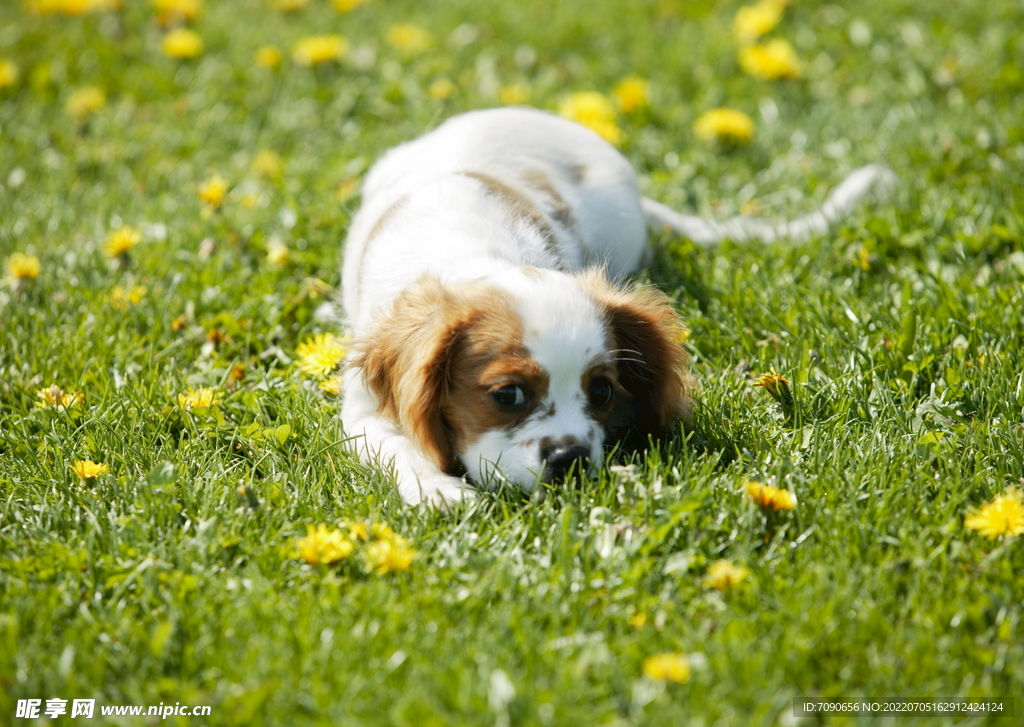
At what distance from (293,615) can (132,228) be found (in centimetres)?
316

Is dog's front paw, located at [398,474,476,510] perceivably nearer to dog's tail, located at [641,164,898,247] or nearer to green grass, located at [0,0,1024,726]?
green grass, located at [0,0,1024,726]

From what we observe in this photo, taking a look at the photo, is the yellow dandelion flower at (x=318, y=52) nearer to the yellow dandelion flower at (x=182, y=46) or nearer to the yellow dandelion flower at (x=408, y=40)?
the yellow dandelion flower at (x=408, y=40)

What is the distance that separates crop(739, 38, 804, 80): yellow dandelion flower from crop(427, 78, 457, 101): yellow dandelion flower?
1.91m

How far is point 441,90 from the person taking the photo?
6.10 meters

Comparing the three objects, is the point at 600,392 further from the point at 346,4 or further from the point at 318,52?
the point at 346,4

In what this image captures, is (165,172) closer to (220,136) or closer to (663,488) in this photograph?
(220,136)

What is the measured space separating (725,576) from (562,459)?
0.63 m

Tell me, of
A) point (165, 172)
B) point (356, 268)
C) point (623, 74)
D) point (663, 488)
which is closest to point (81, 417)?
point (356, 268)

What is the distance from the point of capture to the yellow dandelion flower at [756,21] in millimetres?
6512

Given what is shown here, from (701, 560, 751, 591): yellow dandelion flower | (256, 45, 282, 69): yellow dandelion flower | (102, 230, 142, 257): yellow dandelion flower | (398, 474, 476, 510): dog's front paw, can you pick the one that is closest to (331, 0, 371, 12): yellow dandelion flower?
(256, 45, 282, 69): yellow dandelion flower

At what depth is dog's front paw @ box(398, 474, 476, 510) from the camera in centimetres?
289

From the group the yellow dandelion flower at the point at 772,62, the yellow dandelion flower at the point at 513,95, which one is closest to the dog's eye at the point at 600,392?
the yellow dandelion flower at the point at 513,95

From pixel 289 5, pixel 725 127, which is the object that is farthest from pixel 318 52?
pixel 725 127

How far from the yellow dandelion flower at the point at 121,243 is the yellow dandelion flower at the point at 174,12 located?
295 centimetres
